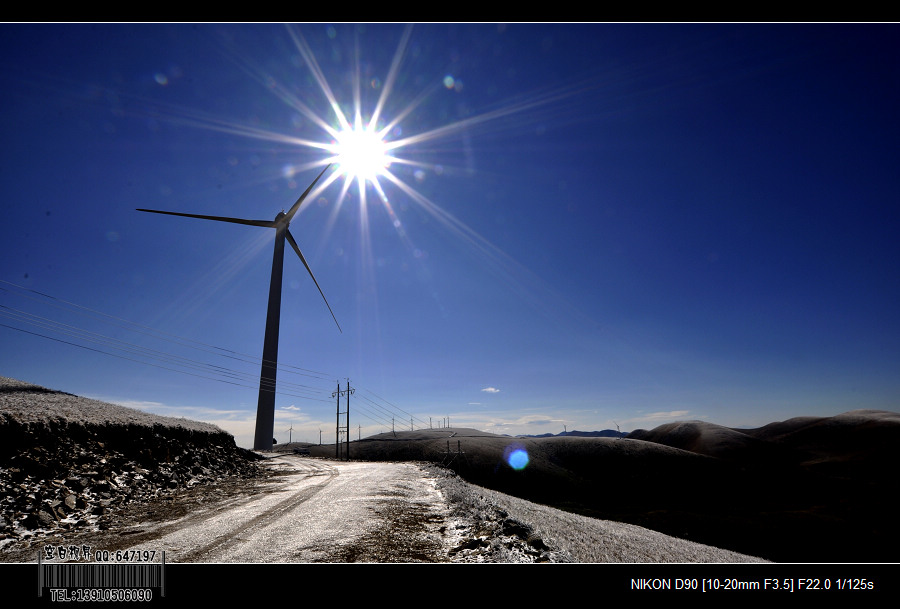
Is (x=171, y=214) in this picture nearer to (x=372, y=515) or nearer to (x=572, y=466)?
(x=372, y=515)

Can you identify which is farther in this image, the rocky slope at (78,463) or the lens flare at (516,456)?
the lens flare at (516,456)

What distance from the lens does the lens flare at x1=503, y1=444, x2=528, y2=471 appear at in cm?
8870

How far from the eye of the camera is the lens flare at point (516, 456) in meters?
88.7

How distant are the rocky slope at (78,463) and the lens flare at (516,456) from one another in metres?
77.1

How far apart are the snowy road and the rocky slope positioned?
3.21 meters
